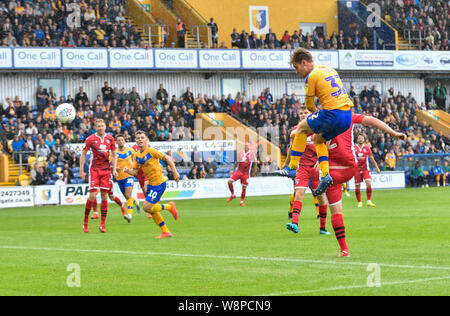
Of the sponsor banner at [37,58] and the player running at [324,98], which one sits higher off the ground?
the sponsor banner at [37,58]

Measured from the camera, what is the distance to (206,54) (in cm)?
4519

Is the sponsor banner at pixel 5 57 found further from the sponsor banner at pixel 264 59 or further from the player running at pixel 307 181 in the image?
the player running at pixel 307 181

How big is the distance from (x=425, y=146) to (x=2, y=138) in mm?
24174

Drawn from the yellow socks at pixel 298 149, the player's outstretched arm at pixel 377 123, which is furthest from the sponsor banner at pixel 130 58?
the player's outstretched arm at pixel 377 123

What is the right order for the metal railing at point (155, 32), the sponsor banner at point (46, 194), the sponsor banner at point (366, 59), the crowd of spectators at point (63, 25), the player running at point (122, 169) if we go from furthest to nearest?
the sponsor banner at point (366, 59) < the metal railing at point (155, 32) < the crowd of spectators at point (63, 25) < the sponsor banner at point (46, 194) < the player running at point (122, 169)

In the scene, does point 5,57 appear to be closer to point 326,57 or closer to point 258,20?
point 258,20

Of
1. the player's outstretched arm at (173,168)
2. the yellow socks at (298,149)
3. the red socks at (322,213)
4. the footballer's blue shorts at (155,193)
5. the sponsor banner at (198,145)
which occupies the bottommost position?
the red socks at (322,213)

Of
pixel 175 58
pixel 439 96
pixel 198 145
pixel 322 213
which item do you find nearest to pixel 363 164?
pixel 322 213

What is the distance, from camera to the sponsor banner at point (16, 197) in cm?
3219

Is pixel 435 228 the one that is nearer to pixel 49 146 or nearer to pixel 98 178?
pixel 98 178

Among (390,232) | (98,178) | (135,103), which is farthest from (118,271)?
(135,103)

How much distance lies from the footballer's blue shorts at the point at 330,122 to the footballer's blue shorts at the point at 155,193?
557 centimetres

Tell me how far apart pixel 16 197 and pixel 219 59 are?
17.2 m

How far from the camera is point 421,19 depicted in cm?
5559
